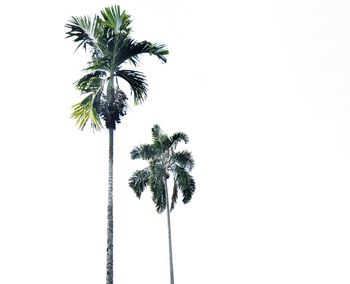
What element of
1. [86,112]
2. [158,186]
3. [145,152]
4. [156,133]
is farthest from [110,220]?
[156,133]

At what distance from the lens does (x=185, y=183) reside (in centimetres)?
2702

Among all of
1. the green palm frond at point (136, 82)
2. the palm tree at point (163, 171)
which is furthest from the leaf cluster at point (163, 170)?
the green palm frond at point (136, 82)

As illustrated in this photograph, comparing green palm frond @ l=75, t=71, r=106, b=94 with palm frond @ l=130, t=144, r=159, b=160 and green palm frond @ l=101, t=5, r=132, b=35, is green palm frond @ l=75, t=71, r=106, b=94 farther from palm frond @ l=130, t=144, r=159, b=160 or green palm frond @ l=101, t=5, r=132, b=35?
palm frond @ l=130, t=144, r=159, b=160

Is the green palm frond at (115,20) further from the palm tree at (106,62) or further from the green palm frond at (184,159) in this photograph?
the green palm frond at (184,159)

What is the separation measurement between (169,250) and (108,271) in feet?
43.5

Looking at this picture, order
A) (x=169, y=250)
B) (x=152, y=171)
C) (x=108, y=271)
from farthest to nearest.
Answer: (x=152, y=171), (x=169, y=250), (x=108, y=271)

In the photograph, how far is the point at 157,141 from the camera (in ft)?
93.5

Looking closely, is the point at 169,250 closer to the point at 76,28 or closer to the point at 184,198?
the point at 184,198

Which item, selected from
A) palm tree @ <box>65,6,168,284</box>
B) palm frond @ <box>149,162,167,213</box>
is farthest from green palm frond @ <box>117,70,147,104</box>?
palm frond @ <box>149,162,167,213</box>

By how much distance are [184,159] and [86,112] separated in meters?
13.9

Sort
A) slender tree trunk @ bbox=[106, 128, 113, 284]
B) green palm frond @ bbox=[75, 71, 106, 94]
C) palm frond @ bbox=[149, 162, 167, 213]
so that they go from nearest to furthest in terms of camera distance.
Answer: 1. slender tree trunk @ bbox=[106, 128, 113, 284]
2. green palm frond @ bbox=[75, 71, 106, 94]
3. palm frond @ bbox=[149, 162, 167, 213]

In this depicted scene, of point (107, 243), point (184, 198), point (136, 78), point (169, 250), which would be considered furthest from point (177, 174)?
point (107, 243)

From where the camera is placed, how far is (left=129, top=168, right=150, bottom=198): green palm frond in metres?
26.8

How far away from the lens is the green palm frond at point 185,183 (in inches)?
1066
